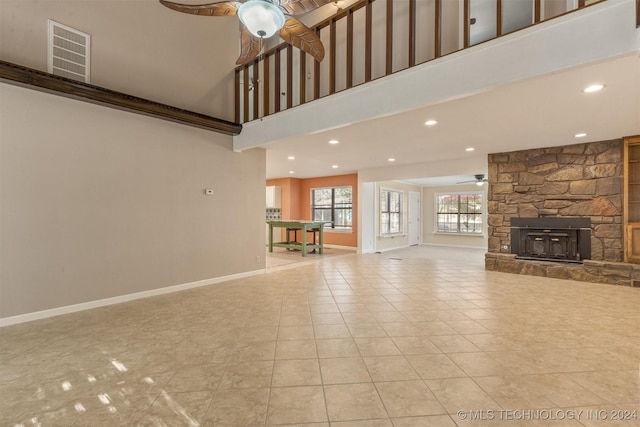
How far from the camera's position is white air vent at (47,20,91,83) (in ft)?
10.9

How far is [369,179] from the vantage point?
8133mm

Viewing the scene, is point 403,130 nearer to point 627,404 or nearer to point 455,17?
point 455,17

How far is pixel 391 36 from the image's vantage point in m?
3.32

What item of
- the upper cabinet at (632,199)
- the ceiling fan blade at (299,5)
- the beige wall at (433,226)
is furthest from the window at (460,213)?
the ceiling fan blade at (299,5)

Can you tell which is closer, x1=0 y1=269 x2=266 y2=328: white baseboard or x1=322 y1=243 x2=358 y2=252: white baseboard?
x1=0 y1=269 x2=266 y2=328: white baseboard

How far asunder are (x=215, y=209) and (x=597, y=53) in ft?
15.9

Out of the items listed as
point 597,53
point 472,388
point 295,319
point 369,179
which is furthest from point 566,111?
point 369,179

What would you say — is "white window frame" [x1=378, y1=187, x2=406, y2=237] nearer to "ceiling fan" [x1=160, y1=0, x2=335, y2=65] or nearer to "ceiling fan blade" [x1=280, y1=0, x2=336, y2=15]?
"ceiling fan" [x1=160, y1=0, x2=335, y2=65]

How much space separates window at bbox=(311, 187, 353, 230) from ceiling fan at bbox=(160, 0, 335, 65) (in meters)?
6.76

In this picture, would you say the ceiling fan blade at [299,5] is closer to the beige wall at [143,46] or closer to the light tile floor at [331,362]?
the light tile floor at [331,362]

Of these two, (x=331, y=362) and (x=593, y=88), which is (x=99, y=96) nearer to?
(x=331, y=362)

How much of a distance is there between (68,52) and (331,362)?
4595 mm

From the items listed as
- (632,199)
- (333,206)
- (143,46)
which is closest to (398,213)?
(333,206)

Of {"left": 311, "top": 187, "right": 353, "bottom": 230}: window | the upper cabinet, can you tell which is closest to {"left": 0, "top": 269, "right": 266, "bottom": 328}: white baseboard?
{"left": 311, "top": 187, "right": 353, "bottom": 230}: window
